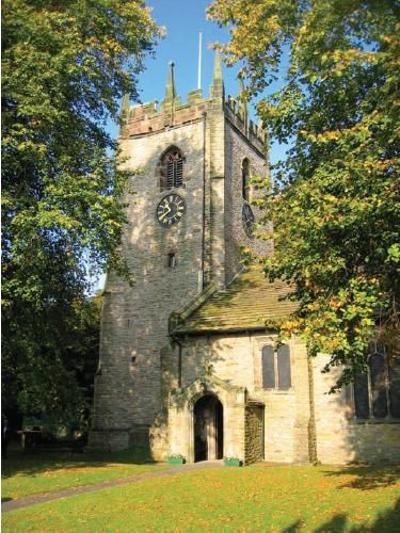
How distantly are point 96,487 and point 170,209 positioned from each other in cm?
1922

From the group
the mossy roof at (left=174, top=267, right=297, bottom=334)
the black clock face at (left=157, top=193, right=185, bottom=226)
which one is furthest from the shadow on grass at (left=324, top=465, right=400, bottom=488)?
the black clock face at (left=157, top=193, right=185, bottom=226)

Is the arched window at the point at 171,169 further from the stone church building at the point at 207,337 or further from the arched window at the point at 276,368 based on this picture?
the arched window at the point at 276,368

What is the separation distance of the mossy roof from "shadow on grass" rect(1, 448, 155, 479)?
19.8ft

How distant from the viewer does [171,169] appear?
3228 cm

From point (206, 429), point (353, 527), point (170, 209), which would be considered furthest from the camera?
point (170, 209)

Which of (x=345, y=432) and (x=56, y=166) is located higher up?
(x=56, y=166)

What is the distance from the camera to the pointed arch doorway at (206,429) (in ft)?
72.1

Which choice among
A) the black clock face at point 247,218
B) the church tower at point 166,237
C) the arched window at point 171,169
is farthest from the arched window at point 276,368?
the arched window at point 171,169

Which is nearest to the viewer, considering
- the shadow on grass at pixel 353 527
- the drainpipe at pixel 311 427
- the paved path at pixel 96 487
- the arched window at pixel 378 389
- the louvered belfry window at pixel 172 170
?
the shadow on grass at pixel 353 527

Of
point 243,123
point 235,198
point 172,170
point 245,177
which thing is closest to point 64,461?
point 235,198

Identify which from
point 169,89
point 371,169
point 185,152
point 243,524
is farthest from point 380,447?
point 169,89

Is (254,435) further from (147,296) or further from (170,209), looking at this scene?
(170,209)

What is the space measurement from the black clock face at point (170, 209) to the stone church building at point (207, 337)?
0.22 feet

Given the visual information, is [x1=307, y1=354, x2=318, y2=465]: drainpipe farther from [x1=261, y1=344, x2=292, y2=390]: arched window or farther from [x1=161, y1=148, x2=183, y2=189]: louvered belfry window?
[x1=161, y1=148, x2=183, y2=189]: louvered belfry window
